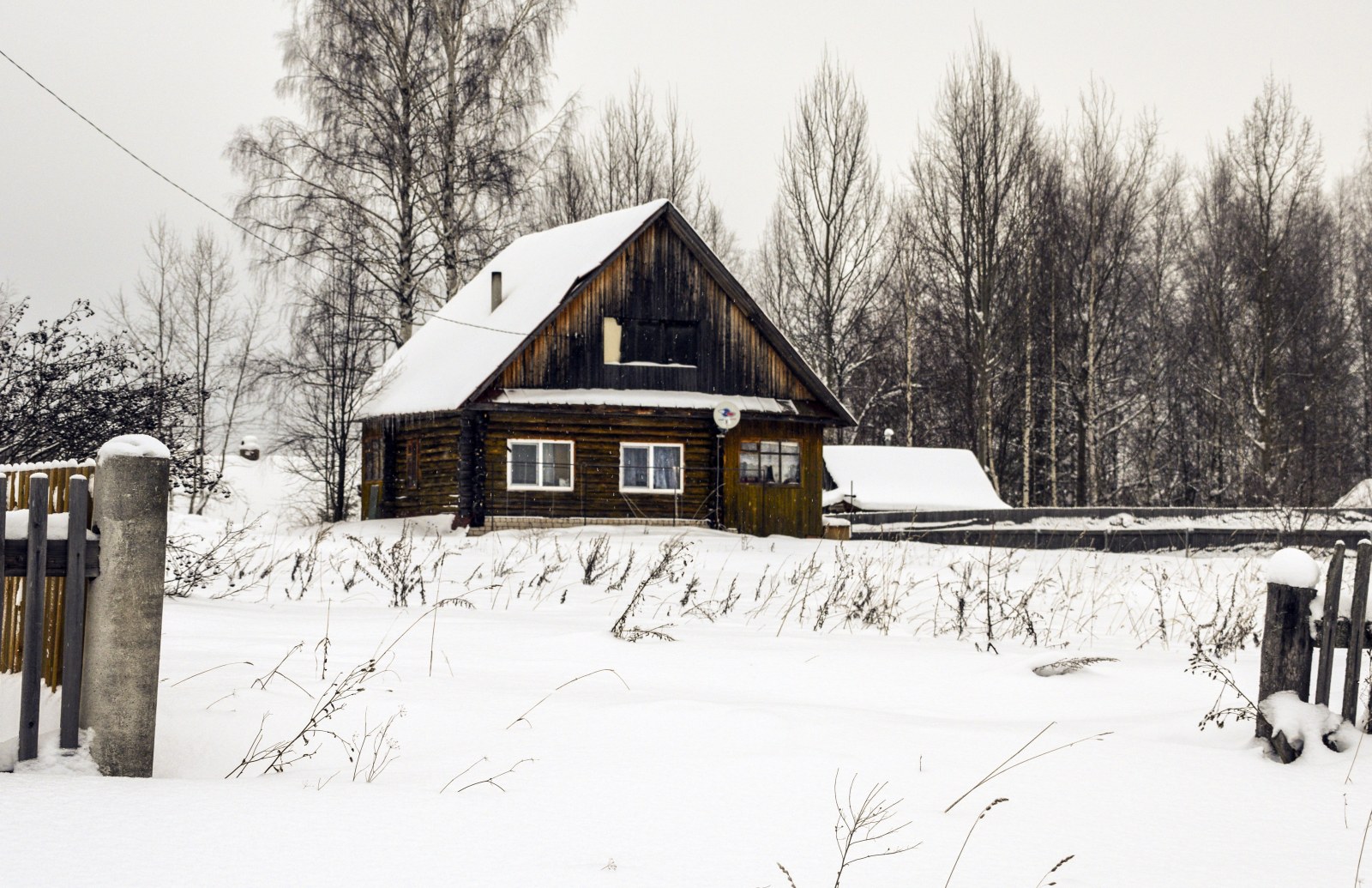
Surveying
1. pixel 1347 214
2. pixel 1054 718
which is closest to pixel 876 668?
pixel 1054 718

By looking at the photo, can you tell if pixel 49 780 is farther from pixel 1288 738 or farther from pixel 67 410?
pixel 67 410

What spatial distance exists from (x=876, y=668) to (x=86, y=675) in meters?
3.79

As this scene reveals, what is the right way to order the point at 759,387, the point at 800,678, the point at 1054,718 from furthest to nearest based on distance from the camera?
1. the point at 759,387
2. the point at 800,678
3. the point at 1054,718

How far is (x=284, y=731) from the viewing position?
14.0ft

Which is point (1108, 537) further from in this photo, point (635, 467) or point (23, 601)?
point (23, 601)

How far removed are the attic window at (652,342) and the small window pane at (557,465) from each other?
6.34 ft

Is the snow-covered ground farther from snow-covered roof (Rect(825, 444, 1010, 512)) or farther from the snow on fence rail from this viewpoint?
the snow on fence rail

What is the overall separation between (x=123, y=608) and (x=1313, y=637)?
A: 14.5ft

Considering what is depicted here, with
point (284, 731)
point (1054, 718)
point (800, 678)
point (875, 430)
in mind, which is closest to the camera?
point (284, 731)

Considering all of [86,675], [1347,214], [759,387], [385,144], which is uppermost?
[1347,214]

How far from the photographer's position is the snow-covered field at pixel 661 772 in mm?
3078

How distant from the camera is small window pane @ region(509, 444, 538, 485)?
73.2ft

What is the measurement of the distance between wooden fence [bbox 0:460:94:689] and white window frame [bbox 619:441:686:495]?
1890 centimetres

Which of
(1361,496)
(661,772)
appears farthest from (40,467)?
(1361,496)
